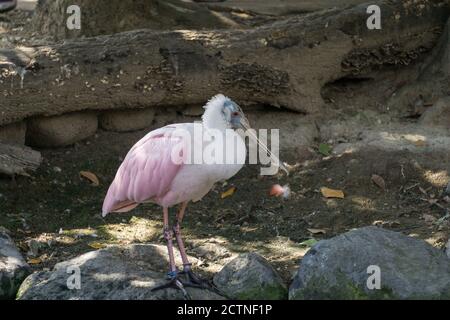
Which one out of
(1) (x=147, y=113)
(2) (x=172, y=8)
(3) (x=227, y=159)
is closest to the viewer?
(3) (x=227, y=159)

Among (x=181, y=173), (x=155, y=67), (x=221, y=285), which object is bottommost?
(x=221, y=285)

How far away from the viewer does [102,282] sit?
20.1ft

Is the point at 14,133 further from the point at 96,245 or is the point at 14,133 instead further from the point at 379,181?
the point at 379,181

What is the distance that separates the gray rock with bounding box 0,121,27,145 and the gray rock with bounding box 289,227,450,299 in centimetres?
345

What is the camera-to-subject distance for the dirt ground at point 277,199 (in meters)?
7.48

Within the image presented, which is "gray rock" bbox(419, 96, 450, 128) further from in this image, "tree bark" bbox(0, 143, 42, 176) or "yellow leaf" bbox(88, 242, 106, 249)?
"tree bark" bbox(0, 143, 42, 176)

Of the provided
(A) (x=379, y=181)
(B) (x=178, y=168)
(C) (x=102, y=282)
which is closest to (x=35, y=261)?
(C) (x=102, y=282)

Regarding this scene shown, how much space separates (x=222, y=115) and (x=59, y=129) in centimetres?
288

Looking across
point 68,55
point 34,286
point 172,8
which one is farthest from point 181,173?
point 172,8

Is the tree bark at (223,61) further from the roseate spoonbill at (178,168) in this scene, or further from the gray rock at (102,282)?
the gray rock at (102,282)

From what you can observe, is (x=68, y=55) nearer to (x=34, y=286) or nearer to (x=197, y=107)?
(x=197, y=107)

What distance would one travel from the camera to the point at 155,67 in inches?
347

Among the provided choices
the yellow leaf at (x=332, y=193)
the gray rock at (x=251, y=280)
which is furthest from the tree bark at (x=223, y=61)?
the gray rock at (x=251, y=280)

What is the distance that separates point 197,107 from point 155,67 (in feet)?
2.36
